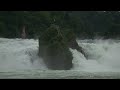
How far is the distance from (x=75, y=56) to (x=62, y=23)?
1.13 m

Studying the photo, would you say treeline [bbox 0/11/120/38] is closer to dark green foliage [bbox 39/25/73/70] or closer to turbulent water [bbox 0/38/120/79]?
dark green foliage [bbox 39/25/73/70]

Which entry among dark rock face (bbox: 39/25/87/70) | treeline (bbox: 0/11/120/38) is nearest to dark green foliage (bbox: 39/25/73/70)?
dark rock face (bbox: 39/25/87/70)

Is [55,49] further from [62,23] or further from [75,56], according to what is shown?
[75,56]

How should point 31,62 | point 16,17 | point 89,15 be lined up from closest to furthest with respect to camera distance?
point 89,15, point 16,17, point 31,62

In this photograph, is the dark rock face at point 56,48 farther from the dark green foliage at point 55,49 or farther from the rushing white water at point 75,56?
the rushing white water at point 75,56

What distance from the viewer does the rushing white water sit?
9.60 meters

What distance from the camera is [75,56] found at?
34.0ft

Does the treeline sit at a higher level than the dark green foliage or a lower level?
higher

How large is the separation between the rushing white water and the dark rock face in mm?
214

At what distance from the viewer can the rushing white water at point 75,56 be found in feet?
31.5
